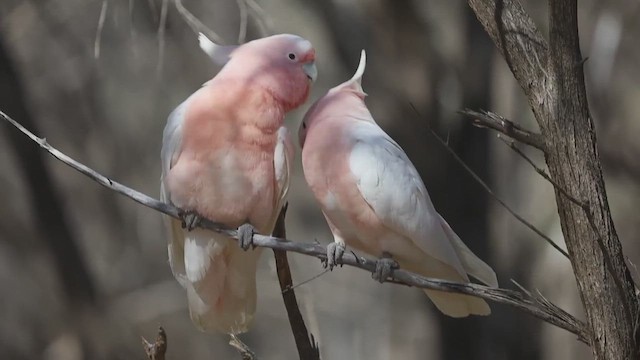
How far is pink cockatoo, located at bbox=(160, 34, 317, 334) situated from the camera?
0.91 m

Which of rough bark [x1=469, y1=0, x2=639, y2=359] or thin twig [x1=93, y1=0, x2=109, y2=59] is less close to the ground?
thin twig [x1=93, y1=0, x2=109, y2=59]

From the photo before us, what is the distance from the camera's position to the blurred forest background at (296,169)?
1.52 m

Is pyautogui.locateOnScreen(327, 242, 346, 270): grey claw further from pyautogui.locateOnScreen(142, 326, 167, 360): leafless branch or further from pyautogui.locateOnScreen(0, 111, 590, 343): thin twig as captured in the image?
pyautogui.locateOnScreen(142, 326, 167, 360): leafless branch

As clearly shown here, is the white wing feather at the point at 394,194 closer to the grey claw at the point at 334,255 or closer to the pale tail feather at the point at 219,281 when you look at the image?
the grey claw at the point at 334,255

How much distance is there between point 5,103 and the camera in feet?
5.26

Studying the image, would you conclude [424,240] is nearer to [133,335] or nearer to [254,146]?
[254,146]

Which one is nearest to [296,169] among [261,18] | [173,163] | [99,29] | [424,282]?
[261,18]

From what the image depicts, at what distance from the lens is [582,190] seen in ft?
2.42

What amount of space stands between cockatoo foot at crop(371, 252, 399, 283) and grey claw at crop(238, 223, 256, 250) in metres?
0.15

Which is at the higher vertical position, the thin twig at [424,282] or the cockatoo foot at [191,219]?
the cockatoo foot at [191,219]

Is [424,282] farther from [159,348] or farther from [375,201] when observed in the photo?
[159,348]

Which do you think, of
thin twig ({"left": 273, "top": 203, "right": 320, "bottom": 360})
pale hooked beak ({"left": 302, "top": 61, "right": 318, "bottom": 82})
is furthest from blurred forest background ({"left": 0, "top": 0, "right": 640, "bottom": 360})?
pale hooked beak ({"left": 302, "top": 61, "right": 318, "bottom": 82})

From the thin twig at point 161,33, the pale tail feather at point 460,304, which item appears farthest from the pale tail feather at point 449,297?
the thin twig at point 161,33

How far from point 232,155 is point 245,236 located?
97mm
